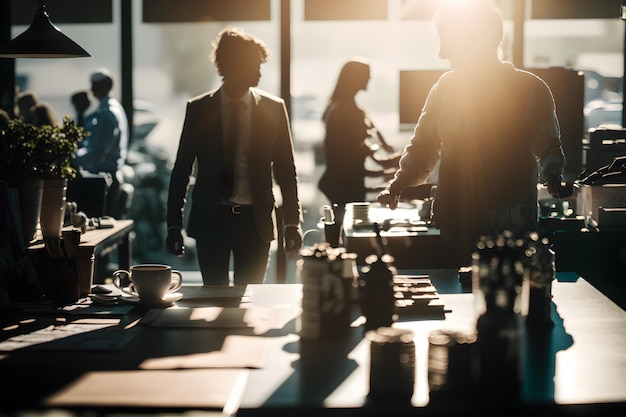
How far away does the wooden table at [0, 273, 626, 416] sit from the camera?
1561 mm

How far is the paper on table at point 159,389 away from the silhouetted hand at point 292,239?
183 centimetres

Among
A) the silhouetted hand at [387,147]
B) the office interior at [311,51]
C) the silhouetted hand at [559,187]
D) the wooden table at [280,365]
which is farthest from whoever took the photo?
the office interior at [311,51]

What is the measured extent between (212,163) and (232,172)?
91 millimetres

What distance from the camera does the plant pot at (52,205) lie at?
11.3 feet

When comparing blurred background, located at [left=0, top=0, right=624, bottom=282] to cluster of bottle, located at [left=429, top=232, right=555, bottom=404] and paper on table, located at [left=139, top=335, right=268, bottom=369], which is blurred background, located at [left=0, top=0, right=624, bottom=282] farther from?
cluster of bottle, located at [left=429, top=232, right=555, bottom=404]

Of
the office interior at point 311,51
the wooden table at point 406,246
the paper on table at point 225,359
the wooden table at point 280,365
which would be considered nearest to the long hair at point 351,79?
the office interior at point 311,51

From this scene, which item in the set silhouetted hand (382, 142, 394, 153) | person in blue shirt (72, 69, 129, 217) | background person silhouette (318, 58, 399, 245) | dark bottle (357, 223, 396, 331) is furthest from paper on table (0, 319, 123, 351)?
person in blue shirt (72, 69, 129, 217)

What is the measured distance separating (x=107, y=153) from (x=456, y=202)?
3.71 metres

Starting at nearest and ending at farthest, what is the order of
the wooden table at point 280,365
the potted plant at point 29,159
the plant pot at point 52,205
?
the wooden table at point 280,365 < the potted plant at point 29,159 < the plant pot at point 52,205

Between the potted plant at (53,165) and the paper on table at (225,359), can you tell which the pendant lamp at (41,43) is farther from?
the paper on table at (225,359)

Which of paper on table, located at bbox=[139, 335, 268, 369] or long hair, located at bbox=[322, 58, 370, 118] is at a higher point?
long hair, located at bbox=[322, 58, 370, 118]

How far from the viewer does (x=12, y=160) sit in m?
3.32

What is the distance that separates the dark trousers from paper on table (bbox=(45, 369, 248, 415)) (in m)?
1.78

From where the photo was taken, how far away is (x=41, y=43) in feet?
14.7
